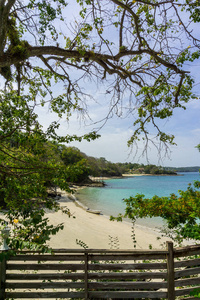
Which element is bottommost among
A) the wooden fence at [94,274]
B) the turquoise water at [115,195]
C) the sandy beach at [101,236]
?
the turquoise water at [115,195]

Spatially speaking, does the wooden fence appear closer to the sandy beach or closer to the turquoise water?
the turquoise water

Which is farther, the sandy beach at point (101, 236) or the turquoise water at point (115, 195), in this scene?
the turquoise water at point (115, 195)

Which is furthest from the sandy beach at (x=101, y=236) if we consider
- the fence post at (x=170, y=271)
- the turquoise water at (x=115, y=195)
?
the fence post at (x=170, y=271)

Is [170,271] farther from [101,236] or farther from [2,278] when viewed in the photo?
[101,236]

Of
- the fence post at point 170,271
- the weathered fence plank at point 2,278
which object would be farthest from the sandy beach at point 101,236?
the weathered fence plank at point 2,278

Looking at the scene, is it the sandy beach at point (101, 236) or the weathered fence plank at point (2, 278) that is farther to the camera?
the sandy beach at point (101, 236)

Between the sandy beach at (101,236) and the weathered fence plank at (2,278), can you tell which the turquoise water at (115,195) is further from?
the sandy beach at (101,236)

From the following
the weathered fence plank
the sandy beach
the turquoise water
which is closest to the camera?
the weathered fence plank

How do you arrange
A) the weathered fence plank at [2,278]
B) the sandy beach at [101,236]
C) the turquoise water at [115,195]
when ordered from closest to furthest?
the weathered fence plank at [2,278] → the sandy beach at [101,236] → the turquoise water at [115,195]

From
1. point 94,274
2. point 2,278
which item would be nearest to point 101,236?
point 94,274

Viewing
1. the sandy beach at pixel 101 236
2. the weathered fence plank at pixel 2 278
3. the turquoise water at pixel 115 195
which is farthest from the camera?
the turquoise water at pixel 115 195

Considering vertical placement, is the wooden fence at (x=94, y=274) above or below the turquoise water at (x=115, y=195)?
above

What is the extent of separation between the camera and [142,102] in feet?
16.5

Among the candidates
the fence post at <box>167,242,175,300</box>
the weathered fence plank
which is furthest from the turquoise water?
the weathered fence plank
